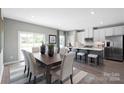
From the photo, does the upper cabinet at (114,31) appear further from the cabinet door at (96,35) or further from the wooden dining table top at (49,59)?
the wooden dining table top at (49,59)

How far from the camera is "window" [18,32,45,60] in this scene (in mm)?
5051

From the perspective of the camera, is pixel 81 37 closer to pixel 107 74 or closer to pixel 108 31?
pixel 108 31

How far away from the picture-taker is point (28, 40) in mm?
5496

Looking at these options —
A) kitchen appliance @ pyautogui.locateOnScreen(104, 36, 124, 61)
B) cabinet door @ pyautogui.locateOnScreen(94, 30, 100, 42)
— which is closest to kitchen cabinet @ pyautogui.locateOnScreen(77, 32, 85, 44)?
cabinet door @ pyautogui.locateOnScreen(94, 30, 100, 42)

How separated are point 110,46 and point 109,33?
3.08ft

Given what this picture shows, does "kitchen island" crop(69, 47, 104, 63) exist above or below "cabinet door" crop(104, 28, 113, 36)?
below

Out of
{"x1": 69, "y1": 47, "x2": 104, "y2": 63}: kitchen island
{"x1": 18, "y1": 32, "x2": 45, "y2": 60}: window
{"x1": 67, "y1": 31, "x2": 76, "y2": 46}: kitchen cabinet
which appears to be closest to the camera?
{"x1": 69, "y1": 47, "x2": 104, "y2": 63}: kitchen island

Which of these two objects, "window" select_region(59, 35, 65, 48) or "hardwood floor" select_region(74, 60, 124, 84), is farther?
"window" select_region(59, 35, 65, 48)

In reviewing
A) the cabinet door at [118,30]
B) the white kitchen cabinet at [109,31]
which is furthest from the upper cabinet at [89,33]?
the cabinet door at [118,30]

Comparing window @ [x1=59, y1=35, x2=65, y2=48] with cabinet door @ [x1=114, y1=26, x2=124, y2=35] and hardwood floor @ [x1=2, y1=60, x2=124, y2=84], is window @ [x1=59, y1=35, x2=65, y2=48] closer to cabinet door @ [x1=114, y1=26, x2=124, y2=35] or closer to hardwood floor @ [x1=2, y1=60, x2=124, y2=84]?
cabinet door @ [x1=114, y1=26, x2=124, y2=35]
